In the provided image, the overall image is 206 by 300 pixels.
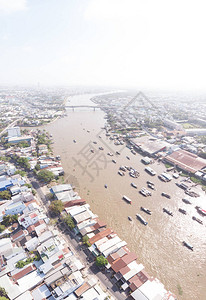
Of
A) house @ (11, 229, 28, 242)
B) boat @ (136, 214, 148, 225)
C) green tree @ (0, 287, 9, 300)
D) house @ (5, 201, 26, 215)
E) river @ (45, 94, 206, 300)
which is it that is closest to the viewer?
green tree @ (0, 287, 9, 300)

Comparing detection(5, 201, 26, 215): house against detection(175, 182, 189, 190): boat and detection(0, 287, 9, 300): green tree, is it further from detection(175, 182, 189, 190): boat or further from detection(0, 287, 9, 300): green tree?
detection(175, 182, 189, 190): boat

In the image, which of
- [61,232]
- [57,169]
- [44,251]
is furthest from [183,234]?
[57,169]

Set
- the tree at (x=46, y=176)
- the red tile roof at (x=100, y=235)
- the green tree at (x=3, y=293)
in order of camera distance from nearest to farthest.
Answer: the green tree at (x=3, y=293), the red tile roof at (x=100, y=235), the tree at (x=46, y=176)

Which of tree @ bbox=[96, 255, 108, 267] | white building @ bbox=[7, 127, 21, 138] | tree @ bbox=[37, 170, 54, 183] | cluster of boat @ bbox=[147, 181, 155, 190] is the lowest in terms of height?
tree @ bbox=[96, 255, 108, 267]

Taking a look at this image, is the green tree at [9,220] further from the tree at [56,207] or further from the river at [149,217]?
the river at [149,217]

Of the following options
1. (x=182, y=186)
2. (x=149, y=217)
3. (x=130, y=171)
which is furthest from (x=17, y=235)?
(x=182, y=186)

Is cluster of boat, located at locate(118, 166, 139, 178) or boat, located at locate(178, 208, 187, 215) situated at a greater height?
cluster of boat, located at locate(118, 166, 139, 178)

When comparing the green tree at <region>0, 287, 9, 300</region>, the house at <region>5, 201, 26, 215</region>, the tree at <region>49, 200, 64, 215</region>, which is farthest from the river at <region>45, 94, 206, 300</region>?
the green tree at <region>0, 287, 9, 300</region>

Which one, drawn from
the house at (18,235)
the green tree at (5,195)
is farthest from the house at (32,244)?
the green tree at (5,195)
